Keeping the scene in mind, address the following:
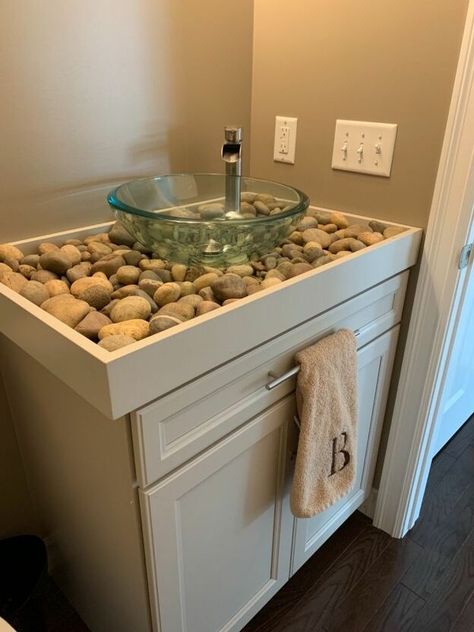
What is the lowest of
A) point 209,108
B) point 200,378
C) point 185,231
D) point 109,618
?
point 109,618

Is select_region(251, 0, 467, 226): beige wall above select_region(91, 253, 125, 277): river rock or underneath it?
above

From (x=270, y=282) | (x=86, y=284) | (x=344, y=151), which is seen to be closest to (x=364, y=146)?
(x=344, y=151)

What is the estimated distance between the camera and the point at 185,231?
89 centimetres

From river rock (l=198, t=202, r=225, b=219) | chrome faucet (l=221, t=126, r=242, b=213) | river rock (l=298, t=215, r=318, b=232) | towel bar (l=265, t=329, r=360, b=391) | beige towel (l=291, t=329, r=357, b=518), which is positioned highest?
chrome faucet (l=221, t=126, r=242, b=213)

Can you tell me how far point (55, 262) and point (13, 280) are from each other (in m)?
0.09

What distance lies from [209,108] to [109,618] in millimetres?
1195

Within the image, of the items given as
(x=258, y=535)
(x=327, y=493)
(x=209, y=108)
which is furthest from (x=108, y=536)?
(x=209, y=108)

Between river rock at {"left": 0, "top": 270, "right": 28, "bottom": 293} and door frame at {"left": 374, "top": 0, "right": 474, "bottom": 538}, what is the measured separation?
0.84 meters

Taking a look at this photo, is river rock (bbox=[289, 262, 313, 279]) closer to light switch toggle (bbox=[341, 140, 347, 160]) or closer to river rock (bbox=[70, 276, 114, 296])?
river rock (bbox=[70, 276, 114, 296])

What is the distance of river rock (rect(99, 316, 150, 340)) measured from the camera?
67 centimetres

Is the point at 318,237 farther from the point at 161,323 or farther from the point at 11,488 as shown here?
the point at 11,488

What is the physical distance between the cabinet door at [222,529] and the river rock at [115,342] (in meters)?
0.23

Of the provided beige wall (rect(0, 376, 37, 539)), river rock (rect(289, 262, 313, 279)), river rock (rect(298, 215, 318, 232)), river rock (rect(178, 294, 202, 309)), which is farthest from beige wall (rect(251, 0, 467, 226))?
beige wall (rect(0, 376, 37, 539))

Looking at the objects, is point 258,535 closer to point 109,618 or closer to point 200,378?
Result: point 109,618
